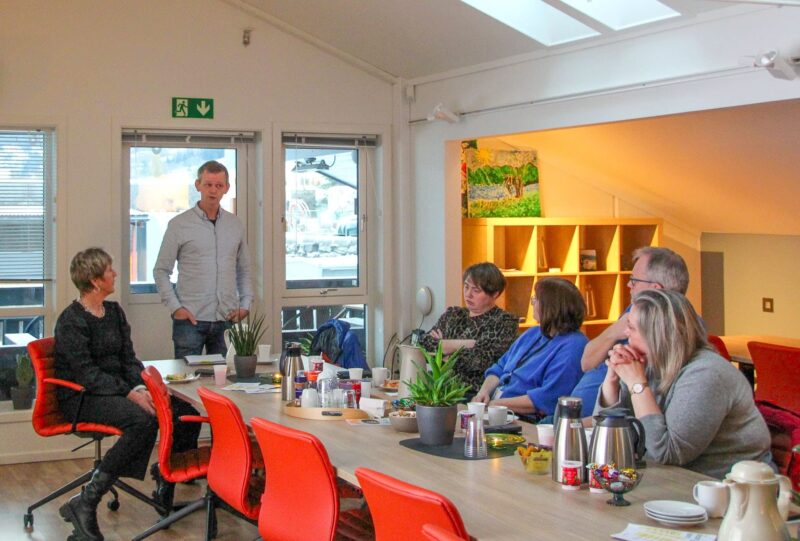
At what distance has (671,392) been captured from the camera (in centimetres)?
312

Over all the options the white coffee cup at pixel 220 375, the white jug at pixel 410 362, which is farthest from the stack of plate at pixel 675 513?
the white coffee cup at pixel 220 375

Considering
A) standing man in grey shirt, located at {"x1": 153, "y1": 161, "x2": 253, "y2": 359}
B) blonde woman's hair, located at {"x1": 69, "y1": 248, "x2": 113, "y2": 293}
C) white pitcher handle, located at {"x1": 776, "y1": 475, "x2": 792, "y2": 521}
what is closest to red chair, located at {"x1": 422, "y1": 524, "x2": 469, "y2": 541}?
white pitcher handle, located at {"x1": 776, "y1": 475, "x2": 792, "y2": 521}

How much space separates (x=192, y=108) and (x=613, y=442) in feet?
15.8

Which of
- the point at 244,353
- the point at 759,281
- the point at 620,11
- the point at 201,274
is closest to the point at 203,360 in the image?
the point at 244,353

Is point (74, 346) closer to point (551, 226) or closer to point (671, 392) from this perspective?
point (671, 392)

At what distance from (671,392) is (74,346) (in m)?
3.05

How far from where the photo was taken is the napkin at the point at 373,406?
12.8 ft

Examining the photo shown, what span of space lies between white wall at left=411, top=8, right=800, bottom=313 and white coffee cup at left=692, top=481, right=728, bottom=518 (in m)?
2.62

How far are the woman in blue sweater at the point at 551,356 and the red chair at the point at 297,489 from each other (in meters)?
1.21

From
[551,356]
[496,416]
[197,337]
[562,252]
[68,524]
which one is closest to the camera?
[496,416]

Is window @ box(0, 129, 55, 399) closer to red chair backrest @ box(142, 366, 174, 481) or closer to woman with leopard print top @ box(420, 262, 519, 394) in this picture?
red chair backrest @ box(142, 366, 174, 481)

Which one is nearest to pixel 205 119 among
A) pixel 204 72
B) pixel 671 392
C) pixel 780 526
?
pixel 204 72

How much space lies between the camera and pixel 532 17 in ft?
19.6

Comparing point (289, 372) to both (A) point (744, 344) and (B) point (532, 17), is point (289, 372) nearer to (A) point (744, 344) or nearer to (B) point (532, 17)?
(B) point (532, 17)
